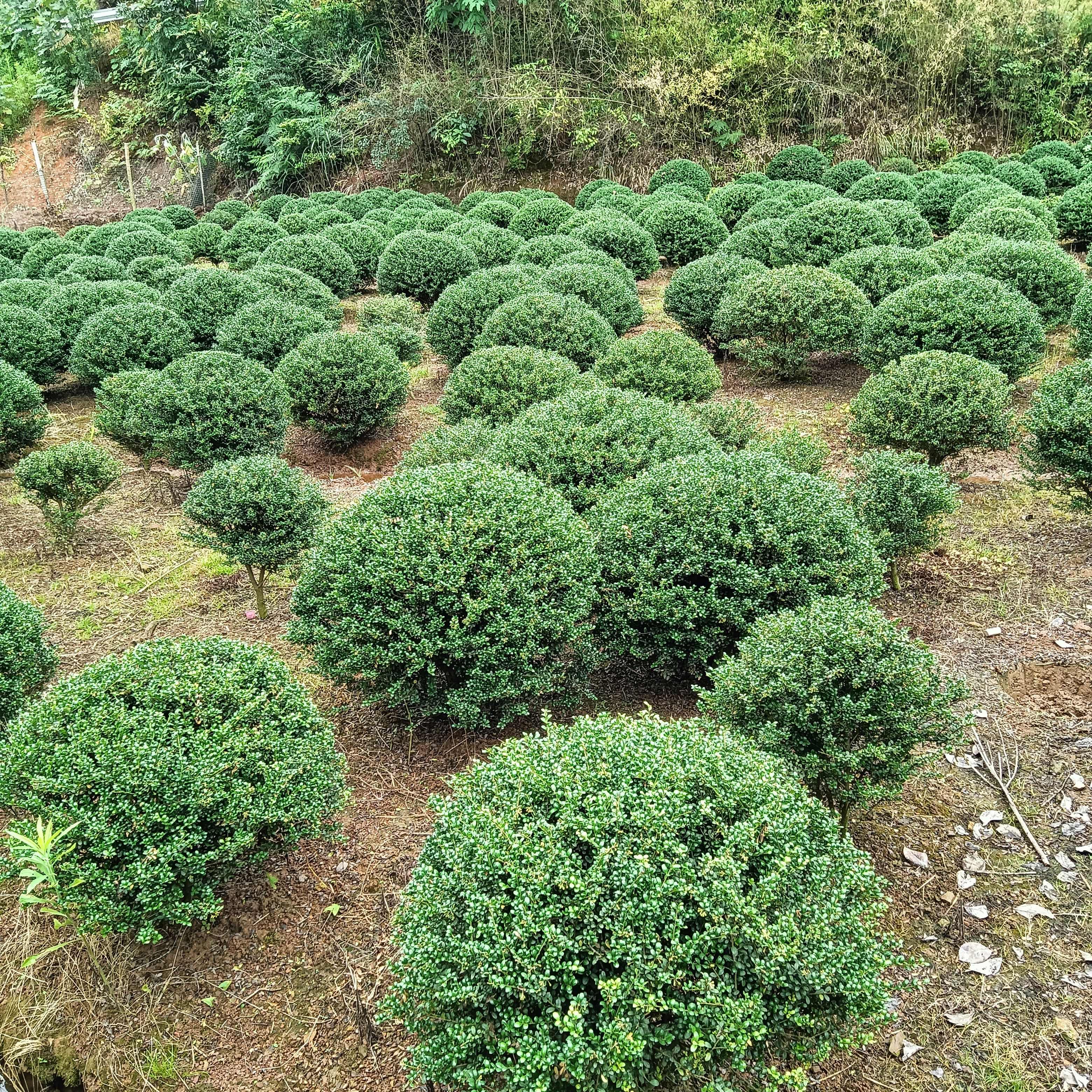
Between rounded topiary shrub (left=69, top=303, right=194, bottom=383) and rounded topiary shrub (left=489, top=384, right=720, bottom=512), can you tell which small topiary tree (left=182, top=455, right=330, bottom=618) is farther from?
rounded topiary shrub (left=69, top=303, right=194, bottom=383)

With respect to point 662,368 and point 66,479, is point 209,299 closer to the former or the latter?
point 66,479

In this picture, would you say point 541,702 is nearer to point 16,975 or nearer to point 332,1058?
point 332,1058

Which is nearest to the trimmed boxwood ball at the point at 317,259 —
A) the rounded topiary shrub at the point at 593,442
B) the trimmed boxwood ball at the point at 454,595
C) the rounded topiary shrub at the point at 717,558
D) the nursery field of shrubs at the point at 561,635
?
the nursery field of shrubs at the point at 561,635

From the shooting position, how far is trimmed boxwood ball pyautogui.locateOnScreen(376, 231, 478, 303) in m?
11.8

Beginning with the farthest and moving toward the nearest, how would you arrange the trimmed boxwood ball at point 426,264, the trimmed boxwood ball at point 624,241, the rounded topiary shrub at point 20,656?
1. the trimmed boxwood ball at point 624,241
2. the trimmed boxwood ball at point 426,264
3. the rounded topiary shrub at point 20,656

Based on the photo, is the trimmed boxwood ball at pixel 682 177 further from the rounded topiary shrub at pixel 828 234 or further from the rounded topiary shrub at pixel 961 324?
the rounded topiary shrub at pixel 961 324

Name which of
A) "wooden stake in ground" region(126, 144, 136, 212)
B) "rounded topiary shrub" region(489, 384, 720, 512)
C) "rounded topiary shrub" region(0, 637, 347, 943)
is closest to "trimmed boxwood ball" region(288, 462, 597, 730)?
"rounded topiary shrub" region(0, 637, 347, 943)

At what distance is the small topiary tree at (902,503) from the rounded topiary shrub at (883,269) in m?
4.63

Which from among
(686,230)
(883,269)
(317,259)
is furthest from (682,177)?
(883,269)

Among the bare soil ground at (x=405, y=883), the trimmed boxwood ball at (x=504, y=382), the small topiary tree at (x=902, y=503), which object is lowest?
the bare soil ground at (x=405, y=883)

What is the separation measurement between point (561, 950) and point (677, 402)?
19.4ft

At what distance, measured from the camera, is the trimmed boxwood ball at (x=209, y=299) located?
404 inches

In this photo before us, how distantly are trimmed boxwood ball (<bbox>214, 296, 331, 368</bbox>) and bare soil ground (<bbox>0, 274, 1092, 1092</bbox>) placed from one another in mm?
4152

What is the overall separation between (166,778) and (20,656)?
196cm
